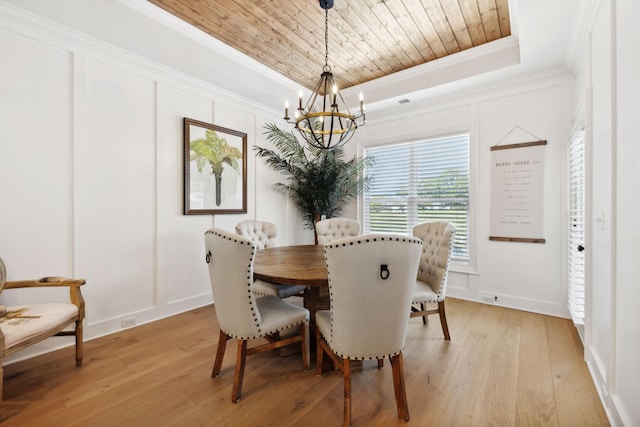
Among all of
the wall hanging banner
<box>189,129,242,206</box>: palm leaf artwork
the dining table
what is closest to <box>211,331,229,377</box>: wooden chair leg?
the dining table

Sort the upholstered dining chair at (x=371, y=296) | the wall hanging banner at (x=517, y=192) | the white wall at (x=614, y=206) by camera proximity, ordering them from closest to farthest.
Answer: the white wall at (x=614, y=206)
the upholstered dining chair at (x=371, y=296)
the wall hanging banner at (x=517, y=192)

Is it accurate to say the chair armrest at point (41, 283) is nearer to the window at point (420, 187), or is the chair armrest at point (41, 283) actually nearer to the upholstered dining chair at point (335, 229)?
the upholstered dining chair at point (335, 229)

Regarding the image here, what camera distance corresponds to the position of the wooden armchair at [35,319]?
1675 millimetres

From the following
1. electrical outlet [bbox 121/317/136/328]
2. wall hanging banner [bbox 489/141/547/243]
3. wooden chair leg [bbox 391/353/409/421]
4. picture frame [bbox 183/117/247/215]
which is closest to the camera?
wooden chair leg [bbox 391/353/409/421]

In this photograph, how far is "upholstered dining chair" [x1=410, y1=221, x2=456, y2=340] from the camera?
2.37 m

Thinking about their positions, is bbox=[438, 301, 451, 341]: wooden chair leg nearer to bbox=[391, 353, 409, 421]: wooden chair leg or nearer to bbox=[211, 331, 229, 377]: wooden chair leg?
bbox=[391, 353, 409, 421]: wooden chair leg

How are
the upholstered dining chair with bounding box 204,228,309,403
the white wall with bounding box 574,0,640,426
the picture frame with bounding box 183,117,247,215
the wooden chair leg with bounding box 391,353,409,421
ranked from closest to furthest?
1. the white wall with bounding box 574,0,640,426
2. the wooden chair leg with bounding box 391,353,409,421
3. the upholstered dining chair with bounding box 204,228,309,403
4. the picture frame with bounding box 183,117,247,215

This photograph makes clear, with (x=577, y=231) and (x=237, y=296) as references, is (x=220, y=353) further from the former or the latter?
(x=577, y=231)

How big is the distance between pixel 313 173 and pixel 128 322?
113 inches

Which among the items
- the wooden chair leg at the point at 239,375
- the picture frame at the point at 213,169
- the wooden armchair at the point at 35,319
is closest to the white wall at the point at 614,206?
the wooden chair leg at the point at 239,375

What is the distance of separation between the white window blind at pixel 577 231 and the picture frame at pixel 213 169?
3605mm

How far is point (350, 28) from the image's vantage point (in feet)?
9.07

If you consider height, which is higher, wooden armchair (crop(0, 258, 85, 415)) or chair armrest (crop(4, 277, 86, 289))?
chair armrest (crop(4, 277, 86, 289))

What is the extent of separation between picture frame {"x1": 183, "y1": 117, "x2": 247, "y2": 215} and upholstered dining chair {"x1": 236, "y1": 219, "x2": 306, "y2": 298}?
0.56m
